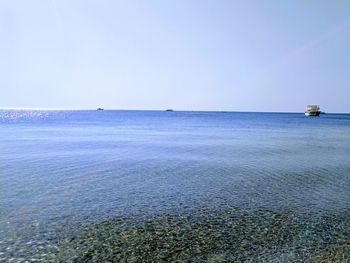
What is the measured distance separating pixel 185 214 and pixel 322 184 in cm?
976

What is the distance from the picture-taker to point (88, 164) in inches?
946

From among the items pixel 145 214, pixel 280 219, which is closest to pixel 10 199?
pixel 145 214

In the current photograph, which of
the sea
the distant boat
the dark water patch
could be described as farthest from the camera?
the distant boat

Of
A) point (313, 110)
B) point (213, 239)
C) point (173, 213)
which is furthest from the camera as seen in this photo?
point (313, 110)

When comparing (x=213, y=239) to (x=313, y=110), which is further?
(x=313, y=110)

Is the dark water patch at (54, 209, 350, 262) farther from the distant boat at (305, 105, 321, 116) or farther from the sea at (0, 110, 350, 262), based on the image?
the distant boat at (305, 105, 321, 116)

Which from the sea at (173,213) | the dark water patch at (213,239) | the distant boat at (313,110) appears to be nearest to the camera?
the dark water patch at (213,239)

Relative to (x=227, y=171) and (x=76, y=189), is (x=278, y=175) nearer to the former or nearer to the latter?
(x=227, y=171)

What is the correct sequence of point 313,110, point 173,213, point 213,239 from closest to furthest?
point 213,239
point 173,213
point 313,110

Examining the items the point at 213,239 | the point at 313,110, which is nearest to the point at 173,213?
the point at 213,239

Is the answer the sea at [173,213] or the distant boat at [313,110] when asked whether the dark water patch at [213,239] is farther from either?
the distant boat at [313,110]

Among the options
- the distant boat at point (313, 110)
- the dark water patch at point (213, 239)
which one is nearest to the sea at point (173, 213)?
the dark water patch at point (213, 239)

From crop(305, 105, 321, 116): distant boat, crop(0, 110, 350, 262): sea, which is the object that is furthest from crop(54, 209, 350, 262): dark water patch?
crop(305, 105, 321, 116): distant boat

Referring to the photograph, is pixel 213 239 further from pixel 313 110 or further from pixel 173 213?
pixel 313 110
